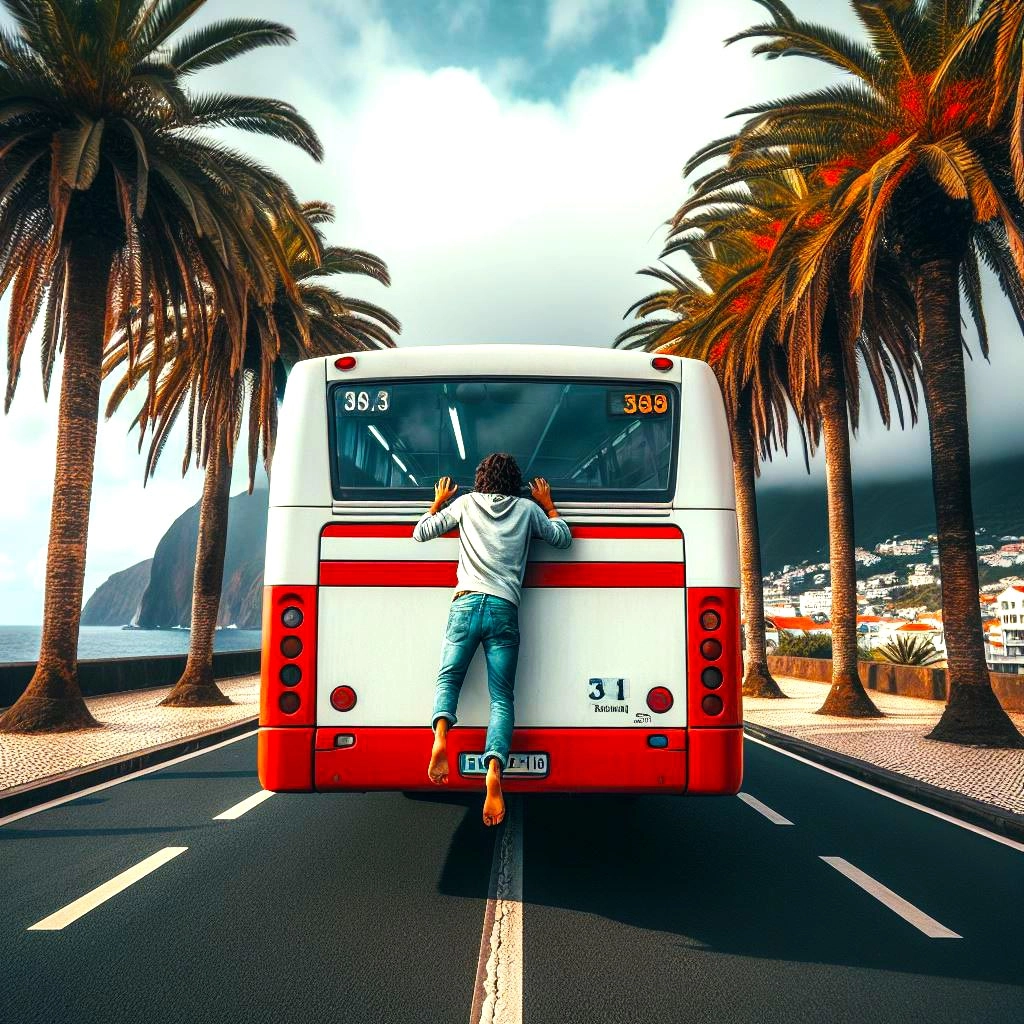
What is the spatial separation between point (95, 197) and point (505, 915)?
12532mm

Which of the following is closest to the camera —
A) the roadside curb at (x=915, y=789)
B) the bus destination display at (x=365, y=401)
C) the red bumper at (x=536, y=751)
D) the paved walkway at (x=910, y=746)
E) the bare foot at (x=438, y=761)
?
the bare foot at (x=438, y=761)

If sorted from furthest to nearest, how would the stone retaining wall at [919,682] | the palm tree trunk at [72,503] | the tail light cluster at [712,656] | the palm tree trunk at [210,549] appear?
the palm tree trunk at [210,549] → the stone retaining wall at [919,682] → the palm tree trunk at [72,503] → the tail light cluster at [712,656]

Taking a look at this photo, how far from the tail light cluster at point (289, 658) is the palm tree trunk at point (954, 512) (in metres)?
10.5

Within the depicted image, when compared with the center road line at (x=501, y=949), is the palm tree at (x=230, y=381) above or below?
above

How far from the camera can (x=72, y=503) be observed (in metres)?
13.9

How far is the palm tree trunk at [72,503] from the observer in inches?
524

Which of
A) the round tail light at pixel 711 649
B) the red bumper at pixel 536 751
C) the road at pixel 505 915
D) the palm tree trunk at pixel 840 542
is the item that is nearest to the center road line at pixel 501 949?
the road at pixel 505 915

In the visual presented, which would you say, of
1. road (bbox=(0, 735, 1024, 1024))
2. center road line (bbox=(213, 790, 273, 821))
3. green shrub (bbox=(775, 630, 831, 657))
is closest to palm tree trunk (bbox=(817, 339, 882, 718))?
road (bbox=(0, 735, 1024, 1024))

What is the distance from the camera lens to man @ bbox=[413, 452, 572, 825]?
5.13 metres

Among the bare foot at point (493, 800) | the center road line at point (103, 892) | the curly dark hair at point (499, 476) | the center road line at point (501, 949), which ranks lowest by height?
the center road line at point (501, 949)

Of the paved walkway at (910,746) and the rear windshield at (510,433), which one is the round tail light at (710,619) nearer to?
the rear windshield at (510,433)

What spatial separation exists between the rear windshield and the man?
38cm

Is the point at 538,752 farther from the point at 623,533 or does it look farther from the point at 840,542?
the point at 840,542

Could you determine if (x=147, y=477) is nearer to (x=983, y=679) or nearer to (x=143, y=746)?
(x=143, y=746)
